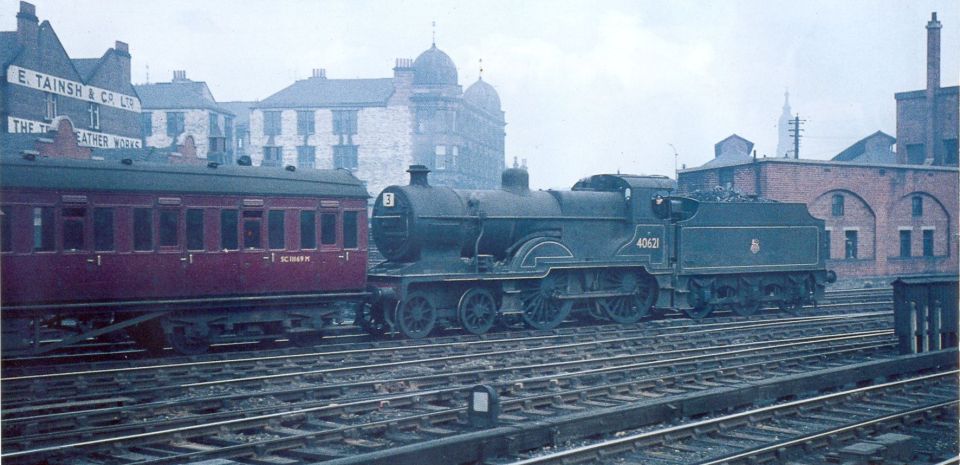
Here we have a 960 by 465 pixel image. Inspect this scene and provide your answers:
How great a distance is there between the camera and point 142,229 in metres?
13.4

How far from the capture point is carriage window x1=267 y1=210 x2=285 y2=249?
14773mm

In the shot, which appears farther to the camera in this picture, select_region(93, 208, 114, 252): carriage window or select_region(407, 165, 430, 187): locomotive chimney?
select_region(407, 165, 430, 187): locomotive chimney

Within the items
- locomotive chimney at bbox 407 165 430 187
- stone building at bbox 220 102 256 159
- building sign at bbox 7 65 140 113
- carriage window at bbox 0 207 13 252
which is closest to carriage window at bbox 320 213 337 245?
locomotive chimney at bbox 407 165 430 187

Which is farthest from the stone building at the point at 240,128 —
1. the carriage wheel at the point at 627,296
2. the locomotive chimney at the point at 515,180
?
the carriage wheel at the point at 627,296

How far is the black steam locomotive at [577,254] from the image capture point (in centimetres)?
1633

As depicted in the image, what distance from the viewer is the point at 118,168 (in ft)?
43.4

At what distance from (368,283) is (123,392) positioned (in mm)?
6475

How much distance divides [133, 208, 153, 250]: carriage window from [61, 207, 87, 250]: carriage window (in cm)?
78

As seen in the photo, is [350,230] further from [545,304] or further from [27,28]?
[27,28]

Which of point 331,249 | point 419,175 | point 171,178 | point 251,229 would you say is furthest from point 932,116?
point 171,178

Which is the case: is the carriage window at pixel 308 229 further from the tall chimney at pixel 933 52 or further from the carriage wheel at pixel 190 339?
the tall chimney at pixel 933 52

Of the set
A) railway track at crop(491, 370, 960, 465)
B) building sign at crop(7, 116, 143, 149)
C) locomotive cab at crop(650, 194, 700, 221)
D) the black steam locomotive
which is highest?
building sign at crop(7, 116, 143, 149)

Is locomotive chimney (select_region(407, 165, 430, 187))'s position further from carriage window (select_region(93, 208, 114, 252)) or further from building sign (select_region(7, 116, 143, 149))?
building sign (select_region(7, 116, 143, 149))

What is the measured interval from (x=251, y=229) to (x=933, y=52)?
3995cm
